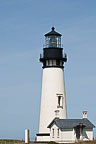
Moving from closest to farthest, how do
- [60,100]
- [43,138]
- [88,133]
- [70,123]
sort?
[70,123], [88,133], [43,138], [60,100]

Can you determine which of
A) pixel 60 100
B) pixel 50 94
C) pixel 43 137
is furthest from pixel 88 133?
pixel 50 94

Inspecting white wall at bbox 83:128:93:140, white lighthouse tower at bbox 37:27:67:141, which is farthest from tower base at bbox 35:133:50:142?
white wall at bbox 83:128:93:140

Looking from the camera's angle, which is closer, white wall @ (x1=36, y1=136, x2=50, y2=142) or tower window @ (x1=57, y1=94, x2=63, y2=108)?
white wall @ (x1=36, y1=136, x2=50, y2=142)

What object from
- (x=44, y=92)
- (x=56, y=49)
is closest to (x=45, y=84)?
(x=44, y=92)

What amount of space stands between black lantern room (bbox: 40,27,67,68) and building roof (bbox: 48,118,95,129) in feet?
20.9

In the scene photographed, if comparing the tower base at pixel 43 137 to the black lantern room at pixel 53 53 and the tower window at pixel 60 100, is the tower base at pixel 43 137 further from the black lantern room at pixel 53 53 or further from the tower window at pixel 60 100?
the black lantern room at pixel 53 53

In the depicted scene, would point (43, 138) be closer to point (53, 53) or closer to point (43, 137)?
point (43, 137)

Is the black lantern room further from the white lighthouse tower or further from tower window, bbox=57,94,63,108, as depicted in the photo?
tower window, bbox=57,94,63,108

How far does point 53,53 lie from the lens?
158ft

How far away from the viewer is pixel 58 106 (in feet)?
157

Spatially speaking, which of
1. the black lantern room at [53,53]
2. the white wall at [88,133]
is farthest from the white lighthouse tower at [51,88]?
the white wall at [88,133]

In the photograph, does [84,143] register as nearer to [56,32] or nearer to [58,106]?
[58,106]

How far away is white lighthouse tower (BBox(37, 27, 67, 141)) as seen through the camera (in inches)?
1873

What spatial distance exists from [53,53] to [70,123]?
8227 millimetres
